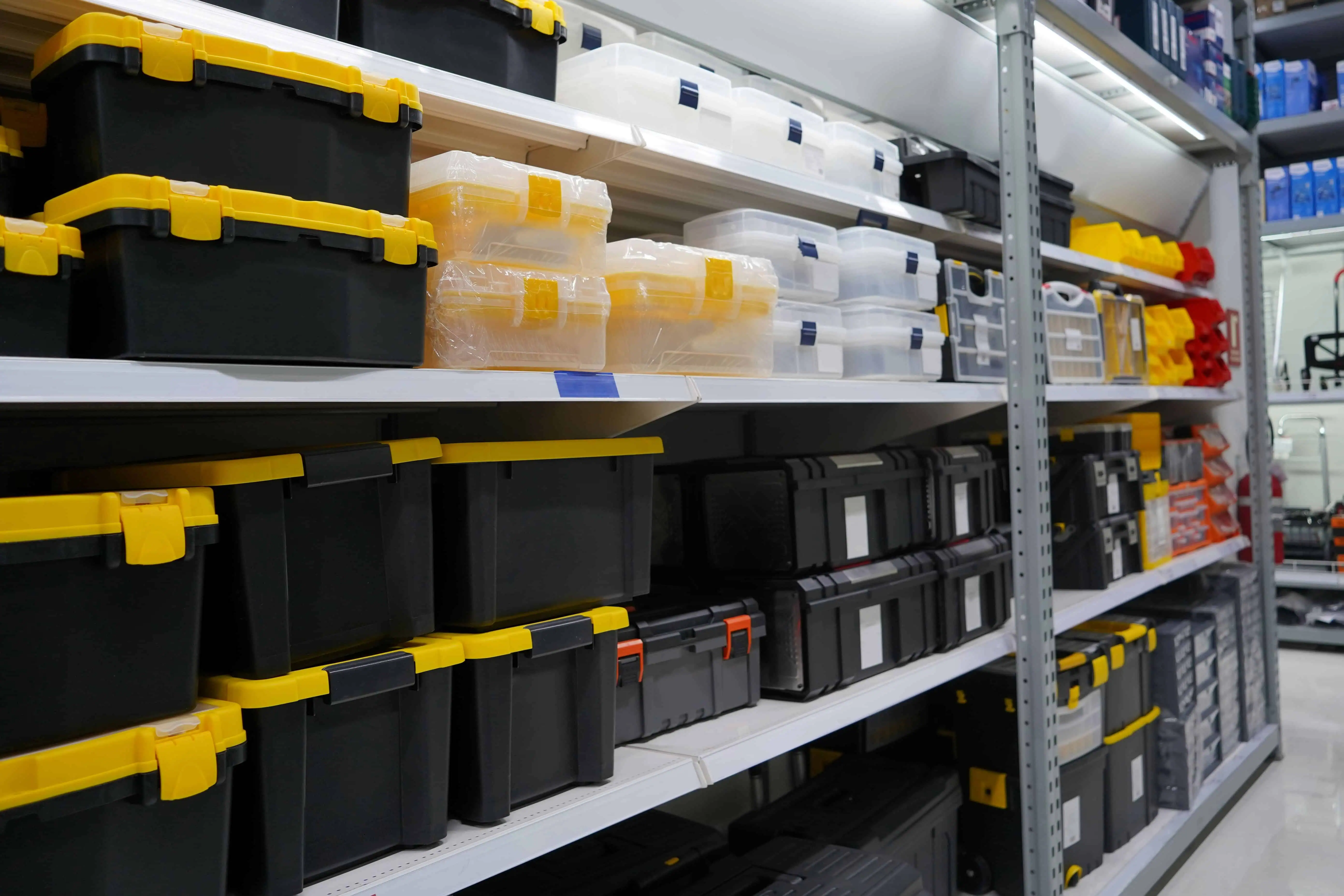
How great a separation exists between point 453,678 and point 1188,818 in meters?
2.67

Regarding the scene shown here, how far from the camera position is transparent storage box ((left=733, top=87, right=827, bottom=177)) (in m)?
1.86

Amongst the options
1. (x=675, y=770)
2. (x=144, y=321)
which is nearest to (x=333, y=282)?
(x=144, y=321)

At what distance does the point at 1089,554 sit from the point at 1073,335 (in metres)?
0.66

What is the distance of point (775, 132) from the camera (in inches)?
75.0

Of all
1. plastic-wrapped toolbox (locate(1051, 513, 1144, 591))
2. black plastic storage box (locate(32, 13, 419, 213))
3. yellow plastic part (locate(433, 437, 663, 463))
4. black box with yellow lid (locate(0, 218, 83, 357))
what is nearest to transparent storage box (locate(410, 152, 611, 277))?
black plastic storage box (locate(32, 13, 419, 213))

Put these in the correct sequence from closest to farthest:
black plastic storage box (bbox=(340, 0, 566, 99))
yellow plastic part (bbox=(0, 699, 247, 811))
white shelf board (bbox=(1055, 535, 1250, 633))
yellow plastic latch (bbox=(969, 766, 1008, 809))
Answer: yellow plastic part (bbox=(0, 699, 247, 811)) → black plastic storage box (bbox=(340, 0, 566, 99)) → yellow plastic latch (bbox=(969, 766, 1008, 809)) → white shelf board (bbox=(1055, 535, 1250, 633))

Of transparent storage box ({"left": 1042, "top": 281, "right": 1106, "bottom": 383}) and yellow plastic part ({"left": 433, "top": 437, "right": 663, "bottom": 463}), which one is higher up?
transparent storage box ({"left": 1042, "top": 281, "right": 1106, "bottom": 383})

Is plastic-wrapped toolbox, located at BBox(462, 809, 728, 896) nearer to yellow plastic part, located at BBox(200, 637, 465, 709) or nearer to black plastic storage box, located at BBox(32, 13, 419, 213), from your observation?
yellow plastic part, located at BBox(200, 637, 465, 709)

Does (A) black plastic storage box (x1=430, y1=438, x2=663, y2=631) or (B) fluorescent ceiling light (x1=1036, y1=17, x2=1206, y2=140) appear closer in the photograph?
(A) black plastic storage box (x1=430, y1=438, x2=663, y2=631)

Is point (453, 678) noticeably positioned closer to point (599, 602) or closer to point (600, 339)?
point (599, 602)

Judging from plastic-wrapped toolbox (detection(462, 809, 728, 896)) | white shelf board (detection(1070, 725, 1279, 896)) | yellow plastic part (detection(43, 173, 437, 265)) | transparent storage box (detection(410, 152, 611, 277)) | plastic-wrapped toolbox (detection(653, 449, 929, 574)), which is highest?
transparent storage box (detection(410, 152, 611, 277))

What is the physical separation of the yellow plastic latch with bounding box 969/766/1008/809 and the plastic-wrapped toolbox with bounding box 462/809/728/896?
0.82 meters

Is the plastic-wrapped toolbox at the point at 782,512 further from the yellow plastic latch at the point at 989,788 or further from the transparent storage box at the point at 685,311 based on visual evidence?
the yellow plastic latch at the point at 989,788

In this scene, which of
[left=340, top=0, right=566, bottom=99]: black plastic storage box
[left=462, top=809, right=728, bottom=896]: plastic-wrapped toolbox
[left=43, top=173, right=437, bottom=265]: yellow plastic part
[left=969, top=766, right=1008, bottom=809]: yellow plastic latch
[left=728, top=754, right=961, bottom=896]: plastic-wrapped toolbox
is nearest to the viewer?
[left=43, top=173, right=437, bottom=265]: yellow plastic part
